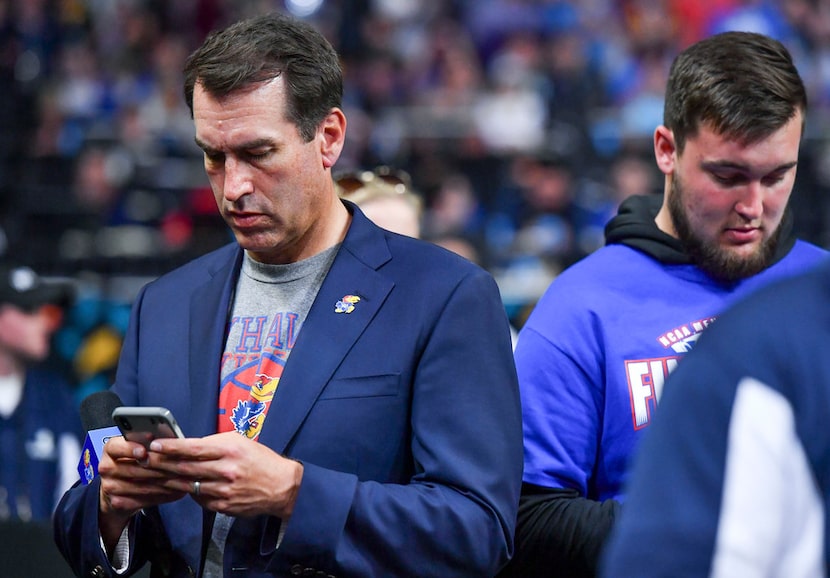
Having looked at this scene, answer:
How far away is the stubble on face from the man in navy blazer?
0.65 m

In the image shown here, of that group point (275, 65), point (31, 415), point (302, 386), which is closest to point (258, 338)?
point (302, 386)

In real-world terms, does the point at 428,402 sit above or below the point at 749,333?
below

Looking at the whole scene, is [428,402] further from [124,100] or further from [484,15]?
[484,15]

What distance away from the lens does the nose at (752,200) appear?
2875 millimetres

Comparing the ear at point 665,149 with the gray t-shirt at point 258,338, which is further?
the ear at point 665,149

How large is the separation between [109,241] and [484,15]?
216 inches

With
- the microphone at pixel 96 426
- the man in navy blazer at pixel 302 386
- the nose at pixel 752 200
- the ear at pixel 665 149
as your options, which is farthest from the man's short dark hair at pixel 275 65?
the nose at pixel 752 200

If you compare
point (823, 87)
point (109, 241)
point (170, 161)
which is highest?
point (823, 87)

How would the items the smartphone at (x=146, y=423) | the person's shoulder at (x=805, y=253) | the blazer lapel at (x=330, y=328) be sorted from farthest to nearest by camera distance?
1. the person's shoulder at (x=805, y=253)
2. the blazer lapel at (x=330, y=328)
3. the smartphone at (x=146, y=423)

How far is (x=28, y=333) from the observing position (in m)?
5.83

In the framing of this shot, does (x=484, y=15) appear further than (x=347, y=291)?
Yes

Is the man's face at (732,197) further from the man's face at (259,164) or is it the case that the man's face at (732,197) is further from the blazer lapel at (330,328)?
the man's face at (259,164)

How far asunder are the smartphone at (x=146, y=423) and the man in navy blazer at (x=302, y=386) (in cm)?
4

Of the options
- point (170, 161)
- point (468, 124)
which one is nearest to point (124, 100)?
point (170, 161)
